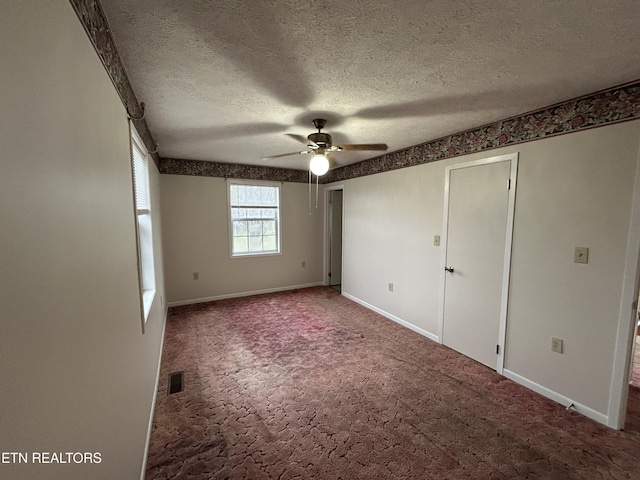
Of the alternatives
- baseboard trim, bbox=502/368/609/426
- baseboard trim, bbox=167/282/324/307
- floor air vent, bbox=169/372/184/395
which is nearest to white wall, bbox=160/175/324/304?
baseboard trim, bbox=167/282/324/307

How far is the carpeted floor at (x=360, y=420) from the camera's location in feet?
5.42

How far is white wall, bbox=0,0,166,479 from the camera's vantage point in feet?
1.73

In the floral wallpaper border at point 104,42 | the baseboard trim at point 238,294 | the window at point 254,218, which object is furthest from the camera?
the window at point 254,218

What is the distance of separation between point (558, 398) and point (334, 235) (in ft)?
13.2

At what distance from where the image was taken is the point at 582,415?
82.1 inches

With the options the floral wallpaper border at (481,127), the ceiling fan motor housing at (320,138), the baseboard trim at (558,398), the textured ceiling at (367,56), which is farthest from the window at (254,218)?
the baseboard trim at (558,398)

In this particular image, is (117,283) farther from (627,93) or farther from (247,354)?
(627,93)

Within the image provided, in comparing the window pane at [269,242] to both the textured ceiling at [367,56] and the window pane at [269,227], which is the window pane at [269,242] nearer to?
the window pane at [269,227]

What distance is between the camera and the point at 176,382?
245 centimetres

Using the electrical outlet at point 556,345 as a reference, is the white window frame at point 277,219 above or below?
above

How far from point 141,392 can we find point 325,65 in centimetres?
229

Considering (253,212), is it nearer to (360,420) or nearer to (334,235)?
(334,235)

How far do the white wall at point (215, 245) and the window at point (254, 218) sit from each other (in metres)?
0.12

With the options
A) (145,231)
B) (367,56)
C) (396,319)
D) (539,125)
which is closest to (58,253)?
(367,56)
